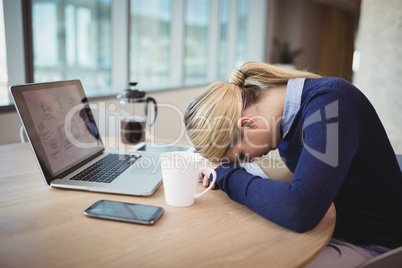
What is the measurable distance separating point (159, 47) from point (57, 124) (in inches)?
120

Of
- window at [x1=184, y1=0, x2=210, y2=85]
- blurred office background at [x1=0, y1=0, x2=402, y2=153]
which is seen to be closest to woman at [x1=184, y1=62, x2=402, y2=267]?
blurred office background at [x1=0, y1=0, x2=402, y2=153]

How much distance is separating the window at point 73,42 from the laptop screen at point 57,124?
145 centimetres

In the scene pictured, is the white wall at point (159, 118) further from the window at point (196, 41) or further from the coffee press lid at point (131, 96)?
the window at point (196, 41)

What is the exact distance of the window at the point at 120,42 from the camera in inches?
84.0

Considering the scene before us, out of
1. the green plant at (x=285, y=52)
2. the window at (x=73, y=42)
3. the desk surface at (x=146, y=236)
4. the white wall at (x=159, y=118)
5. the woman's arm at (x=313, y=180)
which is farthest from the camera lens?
the green plant at (x=285, y=52)

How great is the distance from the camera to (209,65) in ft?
16.0

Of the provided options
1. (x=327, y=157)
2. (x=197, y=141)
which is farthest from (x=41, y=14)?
(x=327, y=157)

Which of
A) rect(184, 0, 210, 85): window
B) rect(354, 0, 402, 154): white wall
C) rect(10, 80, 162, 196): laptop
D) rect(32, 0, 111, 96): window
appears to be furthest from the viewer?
rect(184, 0, 210, 85): window

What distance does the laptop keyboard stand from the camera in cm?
97

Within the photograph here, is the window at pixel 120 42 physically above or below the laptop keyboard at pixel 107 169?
above

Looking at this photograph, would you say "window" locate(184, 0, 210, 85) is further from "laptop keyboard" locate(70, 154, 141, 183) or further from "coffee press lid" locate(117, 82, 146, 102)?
"laptop keyboard" locate(70, 154, 141, 183)

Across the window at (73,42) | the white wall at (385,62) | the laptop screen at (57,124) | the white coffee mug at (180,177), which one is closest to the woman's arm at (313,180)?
the white coffee mug at (180,177)

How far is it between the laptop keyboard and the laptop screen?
0.05 meters

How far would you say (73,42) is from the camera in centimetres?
284
